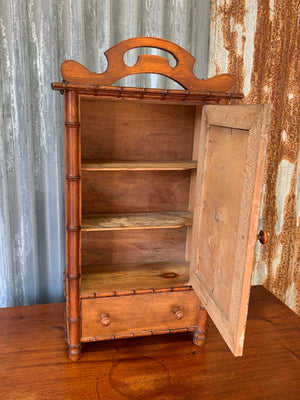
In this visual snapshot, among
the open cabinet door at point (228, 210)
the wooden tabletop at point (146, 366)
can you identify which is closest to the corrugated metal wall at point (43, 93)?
the wooden tabletop at point (146, 366)

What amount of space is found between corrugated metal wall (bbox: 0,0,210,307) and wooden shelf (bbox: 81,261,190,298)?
0.34 metres

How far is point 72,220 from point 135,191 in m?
0.47

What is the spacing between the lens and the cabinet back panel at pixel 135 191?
5.50 ft

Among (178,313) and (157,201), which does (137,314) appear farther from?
(157,201)

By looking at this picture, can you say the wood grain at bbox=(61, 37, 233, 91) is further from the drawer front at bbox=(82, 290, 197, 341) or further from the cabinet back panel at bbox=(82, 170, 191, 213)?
the drawer front at bbox=(82, 290, 197, 341)

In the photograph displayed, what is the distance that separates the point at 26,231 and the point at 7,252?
13 cm

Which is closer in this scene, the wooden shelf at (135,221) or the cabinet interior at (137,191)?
the wooden shelf at (135,221)

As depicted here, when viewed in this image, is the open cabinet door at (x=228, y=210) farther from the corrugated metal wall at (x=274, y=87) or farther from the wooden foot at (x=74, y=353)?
the corrugated metal wall at (x=274, y=87)

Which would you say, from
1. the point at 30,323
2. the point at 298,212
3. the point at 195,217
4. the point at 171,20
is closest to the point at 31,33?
the point at 171,20

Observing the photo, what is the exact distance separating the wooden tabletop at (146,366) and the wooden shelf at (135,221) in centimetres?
49

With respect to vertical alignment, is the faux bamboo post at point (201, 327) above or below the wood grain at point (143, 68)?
below

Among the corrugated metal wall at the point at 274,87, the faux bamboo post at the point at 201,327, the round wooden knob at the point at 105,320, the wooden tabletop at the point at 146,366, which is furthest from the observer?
the corrugated metal wall at the point at 274,87

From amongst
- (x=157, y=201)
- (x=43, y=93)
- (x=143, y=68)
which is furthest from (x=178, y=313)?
(x=43, y=93)

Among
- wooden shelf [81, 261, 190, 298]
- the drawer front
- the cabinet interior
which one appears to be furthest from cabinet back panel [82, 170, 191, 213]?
the drawer front
